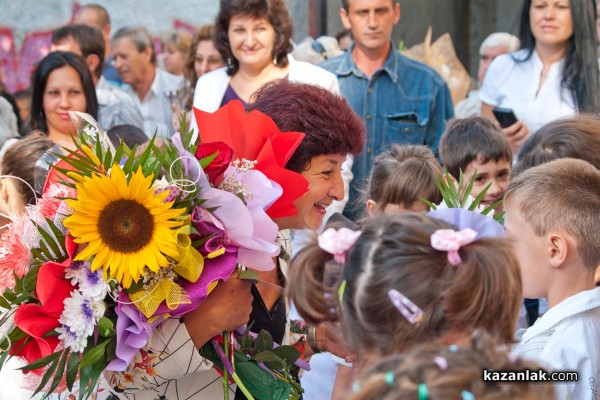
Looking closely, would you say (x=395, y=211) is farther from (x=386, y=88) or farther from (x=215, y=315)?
(x=386, y=88)

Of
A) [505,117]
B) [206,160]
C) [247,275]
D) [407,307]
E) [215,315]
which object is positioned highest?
[206,160]

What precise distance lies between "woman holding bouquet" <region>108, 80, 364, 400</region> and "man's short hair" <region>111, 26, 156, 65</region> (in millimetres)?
4688

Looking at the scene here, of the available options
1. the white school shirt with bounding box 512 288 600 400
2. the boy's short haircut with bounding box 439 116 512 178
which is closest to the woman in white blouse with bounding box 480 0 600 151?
the boy's short haircut with bounding box 439 116 512 178

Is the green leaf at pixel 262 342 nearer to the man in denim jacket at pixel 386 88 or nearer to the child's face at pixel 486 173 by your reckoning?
the child's face at pixel 486 173

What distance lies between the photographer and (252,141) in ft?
9.87

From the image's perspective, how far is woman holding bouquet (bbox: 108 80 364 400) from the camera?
8.75ft

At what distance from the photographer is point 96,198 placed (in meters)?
2.52

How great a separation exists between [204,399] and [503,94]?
3587mm

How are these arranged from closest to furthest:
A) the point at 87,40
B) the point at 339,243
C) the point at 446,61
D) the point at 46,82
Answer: the point at 339,243
the point at 46,82
the point at 87,40
the point at 446,61

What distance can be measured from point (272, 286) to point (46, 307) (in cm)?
86

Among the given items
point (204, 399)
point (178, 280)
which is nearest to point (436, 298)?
point (178, 280)

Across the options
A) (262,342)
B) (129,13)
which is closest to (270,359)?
(262,342)

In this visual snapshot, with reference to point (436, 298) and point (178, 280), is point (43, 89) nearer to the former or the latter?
point (178, 280)

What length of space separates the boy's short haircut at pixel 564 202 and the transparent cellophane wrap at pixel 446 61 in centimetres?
512
